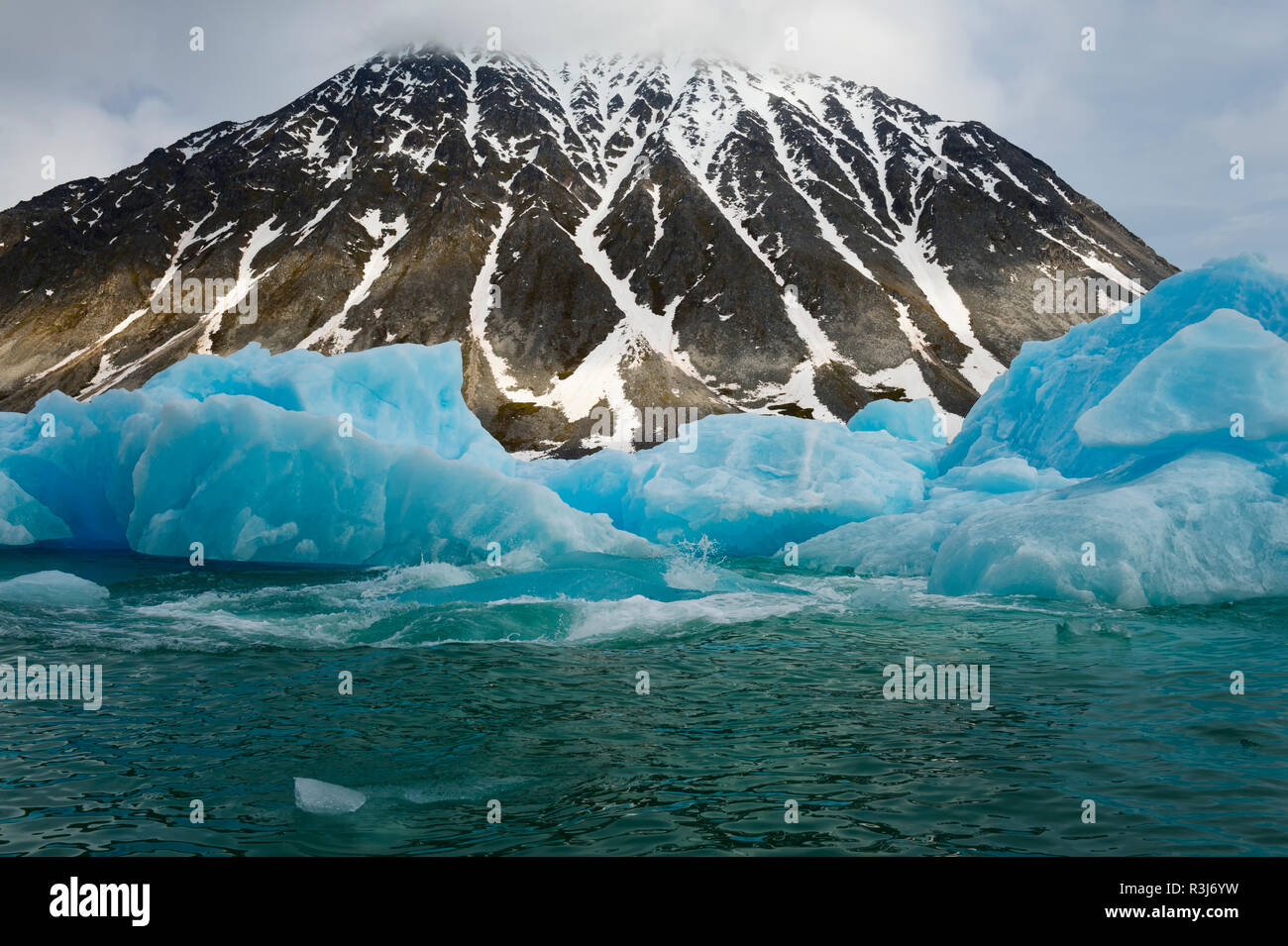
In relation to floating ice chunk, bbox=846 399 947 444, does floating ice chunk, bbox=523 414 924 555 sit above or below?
below

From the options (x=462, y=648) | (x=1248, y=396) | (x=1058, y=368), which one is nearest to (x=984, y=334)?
(x=1058, y=368)

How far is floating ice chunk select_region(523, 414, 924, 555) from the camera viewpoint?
27.4 metres

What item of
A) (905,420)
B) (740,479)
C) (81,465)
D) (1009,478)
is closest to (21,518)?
(81,465)

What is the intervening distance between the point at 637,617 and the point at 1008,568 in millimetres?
6869

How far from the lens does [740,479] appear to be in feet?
94.0

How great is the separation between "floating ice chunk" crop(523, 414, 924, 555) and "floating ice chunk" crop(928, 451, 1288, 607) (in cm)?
1073

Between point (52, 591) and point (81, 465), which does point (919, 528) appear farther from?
point (81, 465)

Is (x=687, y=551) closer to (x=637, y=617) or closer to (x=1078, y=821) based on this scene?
(x=637, y=617)

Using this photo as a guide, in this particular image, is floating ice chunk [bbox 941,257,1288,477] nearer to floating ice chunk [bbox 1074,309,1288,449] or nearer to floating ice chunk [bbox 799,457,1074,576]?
floating ice chunk [bbox 1074,309,1288,449]

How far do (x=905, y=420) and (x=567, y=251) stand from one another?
95.0 metres

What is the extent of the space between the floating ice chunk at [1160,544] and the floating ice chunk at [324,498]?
991 cm

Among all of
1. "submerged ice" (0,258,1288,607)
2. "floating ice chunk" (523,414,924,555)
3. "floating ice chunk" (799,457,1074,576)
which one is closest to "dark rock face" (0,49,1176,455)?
"floating ice chunk" (523,414,924,555)
